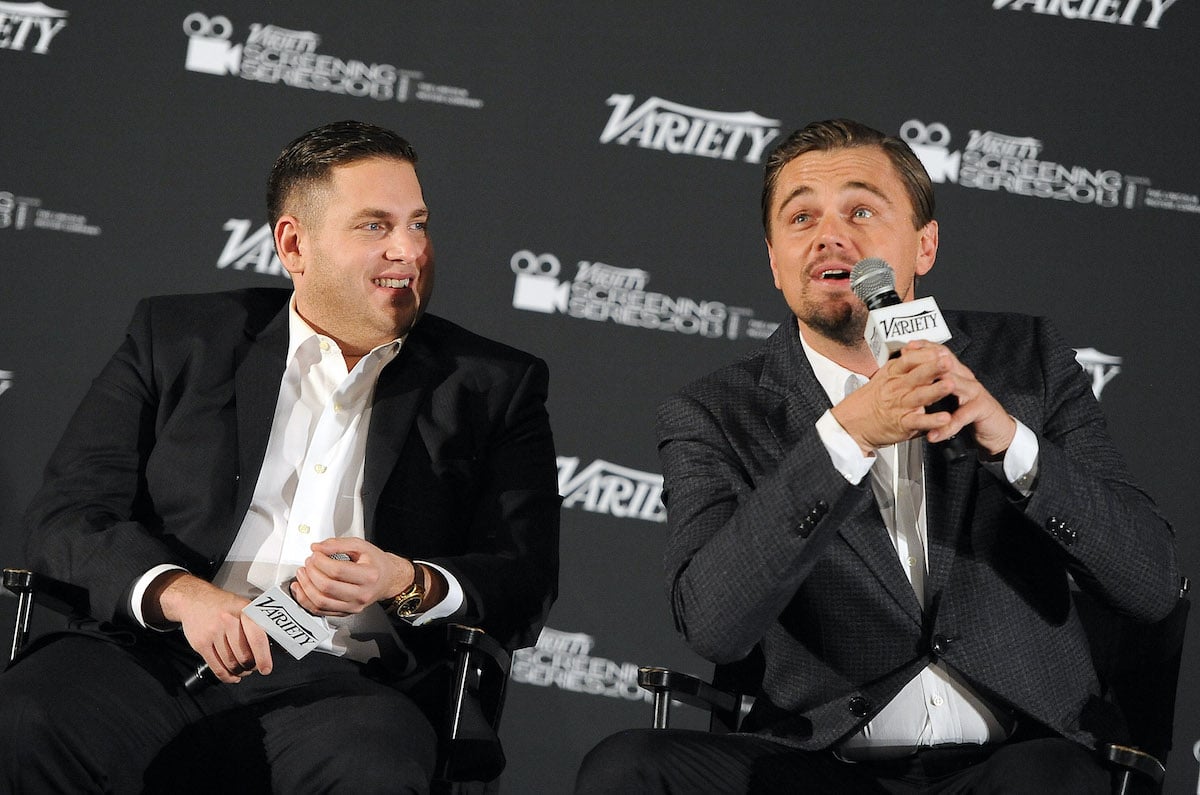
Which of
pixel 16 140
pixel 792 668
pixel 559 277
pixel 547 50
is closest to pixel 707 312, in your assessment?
pixel 559 277

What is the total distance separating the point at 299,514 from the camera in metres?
2.62

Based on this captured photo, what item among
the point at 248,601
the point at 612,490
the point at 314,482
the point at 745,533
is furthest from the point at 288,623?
the point at 612,490

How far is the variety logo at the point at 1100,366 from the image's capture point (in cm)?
412

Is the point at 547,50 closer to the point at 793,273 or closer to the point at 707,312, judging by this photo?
the point at 707,312

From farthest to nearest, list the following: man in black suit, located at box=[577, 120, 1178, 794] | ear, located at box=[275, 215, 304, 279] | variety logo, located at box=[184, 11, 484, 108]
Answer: variety logo, located at box=[184, 11, 484, 108]
ear, located at box=[275, 215, 304, 279]
man in black suit, located at box=[577, 120, 1178, 794]

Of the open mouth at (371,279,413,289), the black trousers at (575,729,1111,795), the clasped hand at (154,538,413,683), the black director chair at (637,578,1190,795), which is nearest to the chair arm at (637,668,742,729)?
the black director chair at (637,578,1190,795)

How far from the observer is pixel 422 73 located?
173 inches

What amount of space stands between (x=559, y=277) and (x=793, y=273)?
1.83 meters

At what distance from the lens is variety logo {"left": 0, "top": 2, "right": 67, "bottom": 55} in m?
4.50

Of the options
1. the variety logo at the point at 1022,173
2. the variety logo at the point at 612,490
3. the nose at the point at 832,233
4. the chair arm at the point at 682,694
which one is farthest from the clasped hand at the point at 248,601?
the variety logo at the point at 1022,173

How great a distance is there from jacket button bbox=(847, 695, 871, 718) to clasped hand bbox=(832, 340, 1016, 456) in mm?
459

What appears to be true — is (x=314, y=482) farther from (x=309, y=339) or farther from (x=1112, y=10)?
(x=1112, y=10)

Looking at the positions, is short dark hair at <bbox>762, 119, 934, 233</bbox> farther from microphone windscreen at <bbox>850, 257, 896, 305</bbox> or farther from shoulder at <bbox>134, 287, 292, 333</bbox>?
shoulder at <bbox>134, 287, 292, 333</bbox>

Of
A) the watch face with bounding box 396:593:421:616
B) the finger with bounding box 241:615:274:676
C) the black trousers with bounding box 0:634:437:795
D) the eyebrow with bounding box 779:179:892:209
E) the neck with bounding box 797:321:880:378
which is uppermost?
the eyebrow with bounding box 779:179:892:209
